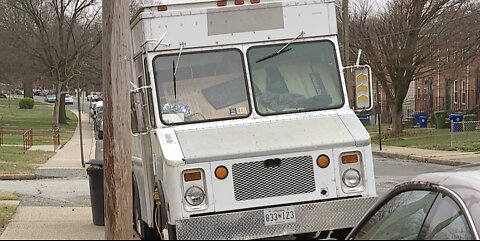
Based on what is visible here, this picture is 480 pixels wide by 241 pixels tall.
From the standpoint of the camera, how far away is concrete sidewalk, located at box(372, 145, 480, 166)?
72.9 feet

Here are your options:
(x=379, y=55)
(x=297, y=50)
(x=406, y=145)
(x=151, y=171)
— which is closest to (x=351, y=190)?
(x=297, y=50)

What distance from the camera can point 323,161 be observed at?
691 centimetres

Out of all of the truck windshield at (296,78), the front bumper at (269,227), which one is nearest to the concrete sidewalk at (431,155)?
the truck windshield at (296,78)

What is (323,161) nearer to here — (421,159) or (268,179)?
(268,179)

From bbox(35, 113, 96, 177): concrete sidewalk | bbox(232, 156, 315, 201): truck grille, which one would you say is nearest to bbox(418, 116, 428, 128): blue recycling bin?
bbox(35, 113, 96, 177): concrete sidewalk

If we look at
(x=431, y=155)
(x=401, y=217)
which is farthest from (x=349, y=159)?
(x=431, y=155)

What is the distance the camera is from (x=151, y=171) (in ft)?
26.0

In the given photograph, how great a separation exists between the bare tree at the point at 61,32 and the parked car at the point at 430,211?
43.0 meters

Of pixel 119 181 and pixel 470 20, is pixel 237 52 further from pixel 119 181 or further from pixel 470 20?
pixel 470 20

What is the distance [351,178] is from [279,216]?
0.86 meters

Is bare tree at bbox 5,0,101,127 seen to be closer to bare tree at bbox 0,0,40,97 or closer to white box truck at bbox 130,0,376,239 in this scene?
bare tree at bbox 0,0,40,97

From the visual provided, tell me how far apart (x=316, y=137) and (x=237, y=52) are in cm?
135

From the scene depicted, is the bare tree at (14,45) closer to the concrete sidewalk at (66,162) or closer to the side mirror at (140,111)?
the concrete sidewalk at (66,162)

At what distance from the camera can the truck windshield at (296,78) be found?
758 centimetres
